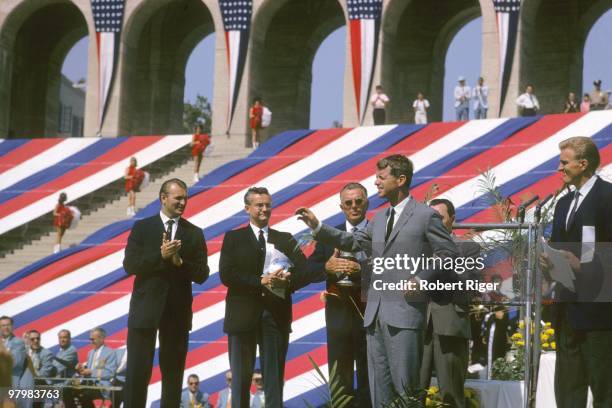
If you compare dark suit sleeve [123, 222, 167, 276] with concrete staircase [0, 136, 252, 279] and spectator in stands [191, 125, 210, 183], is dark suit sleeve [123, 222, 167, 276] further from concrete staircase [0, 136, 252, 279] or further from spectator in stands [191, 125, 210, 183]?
spectator in stands [191, 125, 210, 183]

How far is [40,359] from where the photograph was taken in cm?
1555

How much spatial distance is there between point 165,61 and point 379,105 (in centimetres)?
951

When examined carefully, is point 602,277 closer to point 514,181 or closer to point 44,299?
point 514,181

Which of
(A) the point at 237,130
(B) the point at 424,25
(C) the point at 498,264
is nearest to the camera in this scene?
(C) the point at 498,264

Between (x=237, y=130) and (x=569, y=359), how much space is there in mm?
21851

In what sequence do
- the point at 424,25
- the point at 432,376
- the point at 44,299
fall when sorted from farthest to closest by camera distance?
the point at 424,25
the point at 44,299
the point at 432,376

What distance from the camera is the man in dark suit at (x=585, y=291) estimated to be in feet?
22.9

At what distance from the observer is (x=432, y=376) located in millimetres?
9680

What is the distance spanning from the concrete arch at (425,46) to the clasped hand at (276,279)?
861 inches

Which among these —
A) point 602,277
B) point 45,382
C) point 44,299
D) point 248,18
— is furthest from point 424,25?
point 602,277

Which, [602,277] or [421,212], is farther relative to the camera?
[421,212]

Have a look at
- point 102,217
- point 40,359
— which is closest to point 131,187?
point 102,217

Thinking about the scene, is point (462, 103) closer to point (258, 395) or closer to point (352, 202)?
point (258, 395)

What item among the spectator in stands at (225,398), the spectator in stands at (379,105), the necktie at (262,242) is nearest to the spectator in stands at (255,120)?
the spectator in stands at (379,105)
